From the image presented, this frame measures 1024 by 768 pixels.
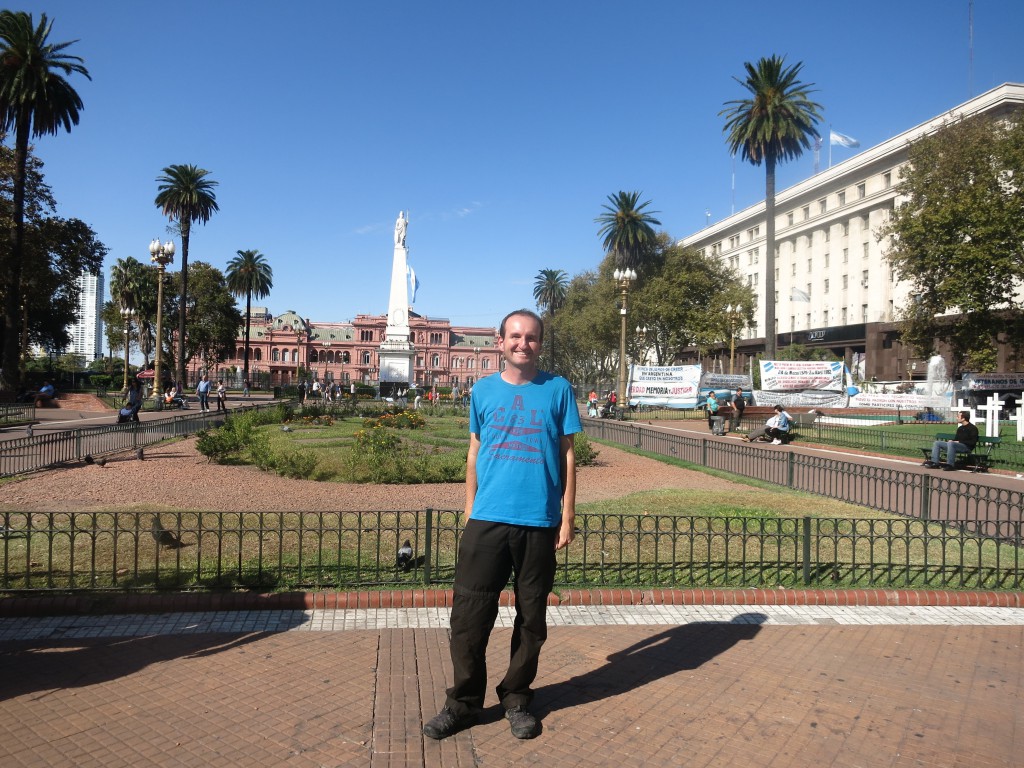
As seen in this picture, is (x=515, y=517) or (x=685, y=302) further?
(x=685, y=302)

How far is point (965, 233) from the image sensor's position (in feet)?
86.0

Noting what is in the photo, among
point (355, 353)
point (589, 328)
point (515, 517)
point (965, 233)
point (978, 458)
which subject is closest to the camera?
point (515, 517)

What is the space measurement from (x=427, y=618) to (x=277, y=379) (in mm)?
101304

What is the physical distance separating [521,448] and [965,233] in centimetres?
2873

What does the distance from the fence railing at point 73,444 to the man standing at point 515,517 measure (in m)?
11.2

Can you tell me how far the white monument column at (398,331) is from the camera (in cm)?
4584

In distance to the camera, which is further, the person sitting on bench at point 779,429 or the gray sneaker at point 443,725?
the person sitting on bench at point 779,429

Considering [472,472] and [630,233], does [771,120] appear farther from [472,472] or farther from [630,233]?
[472,472]

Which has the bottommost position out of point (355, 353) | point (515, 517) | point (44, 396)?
point (44, 396)

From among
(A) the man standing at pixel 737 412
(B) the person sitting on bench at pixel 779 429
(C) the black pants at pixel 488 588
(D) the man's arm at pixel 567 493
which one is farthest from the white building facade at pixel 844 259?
(C) the black pants at pixel 488 588

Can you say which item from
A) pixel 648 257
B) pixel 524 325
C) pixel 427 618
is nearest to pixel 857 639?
pixel 427 618

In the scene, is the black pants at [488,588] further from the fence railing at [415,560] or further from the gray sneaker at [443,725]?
the fence railing at [415,560]

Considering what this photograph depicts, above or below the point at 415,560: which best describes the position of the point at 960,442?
above

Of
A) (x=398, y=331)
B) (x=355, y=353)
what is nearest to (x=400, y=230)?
(x=398, y=331)
